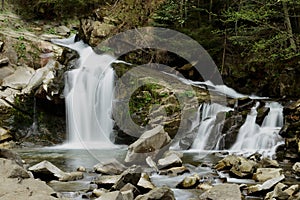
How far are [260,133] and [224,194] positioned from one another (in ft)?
15.7

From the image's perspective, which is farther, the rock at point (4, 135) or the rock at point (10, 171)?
the rock at point (4, 135)

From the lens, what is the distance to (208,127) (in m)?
9.14

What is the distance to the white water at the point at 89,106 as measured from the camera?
10242 mm

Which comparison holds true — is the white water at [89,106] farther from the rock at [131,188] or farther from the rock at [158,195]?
the rock at [158,195]

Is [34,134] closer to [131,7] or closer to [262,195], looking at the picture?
[131,7]

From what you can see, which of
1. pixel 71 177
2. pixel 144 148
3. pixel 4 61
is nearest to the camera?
pixel 71 177

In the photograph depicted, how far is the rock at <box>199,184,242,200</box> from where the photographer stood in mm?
4250

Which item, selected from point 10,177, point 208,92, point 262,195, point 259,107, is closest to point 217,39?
point 208,92

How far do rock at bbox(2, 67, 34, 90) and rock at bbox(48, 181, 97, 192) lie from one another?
6832mm

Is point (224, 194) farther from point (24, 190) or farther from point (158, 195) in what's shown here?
point (24, 190)

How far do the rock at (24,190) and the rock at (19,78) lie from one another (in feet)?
25.5

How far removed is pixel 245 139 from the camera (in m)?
8.65

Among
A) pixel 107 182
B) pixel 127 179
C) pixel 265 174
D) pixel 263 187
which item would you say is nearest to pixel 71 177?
pixel 107 182

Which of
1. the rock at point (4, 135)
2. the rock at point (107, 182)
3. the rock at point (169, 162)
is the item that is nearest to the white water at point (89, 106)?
the rock at point (4, 135)
